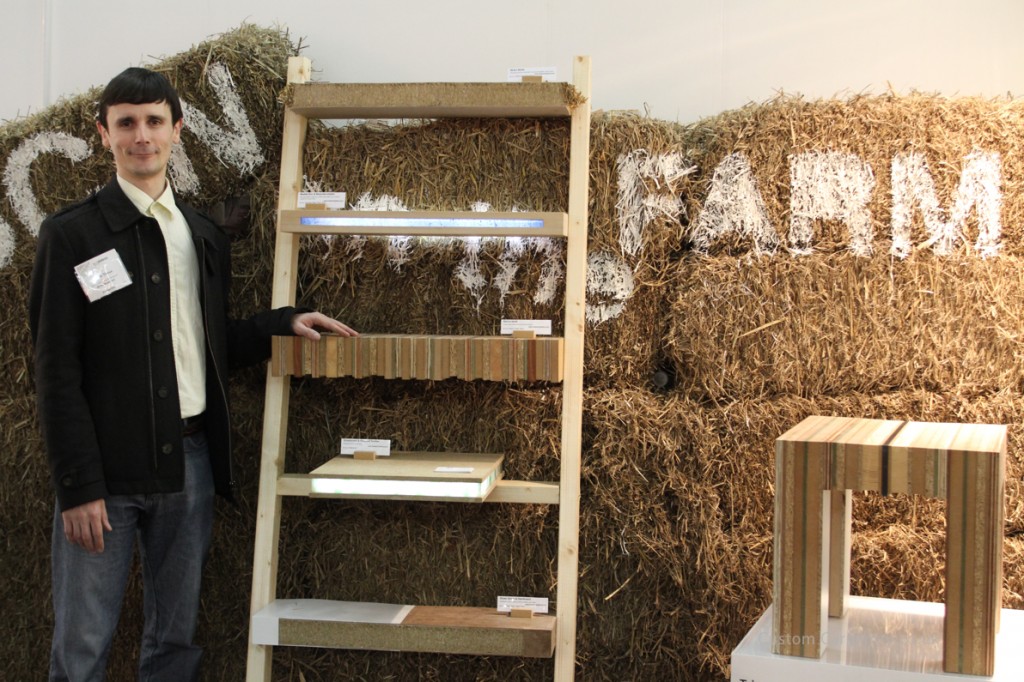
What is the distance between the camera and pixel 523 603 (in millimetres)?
2449

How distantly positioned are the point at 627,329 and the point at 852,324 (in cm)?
57

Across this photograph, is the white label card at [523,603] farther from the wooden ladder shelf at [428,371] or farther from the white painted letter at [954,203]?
the white painted letter at [954,203]

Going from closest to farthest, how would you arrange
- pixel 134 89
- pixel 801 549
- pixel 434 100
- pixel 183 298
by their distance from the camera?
1. pixel 801 549
2. pixel 134 89
3. pixel 183 298
4. pixel 434 100

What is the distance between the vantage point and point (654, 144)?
2512 mm

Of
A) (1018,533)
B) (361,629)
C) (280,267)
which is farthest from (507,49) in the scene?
(1018,533)

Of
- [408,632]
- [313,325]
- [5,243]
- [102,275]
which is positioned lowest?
[408,632]

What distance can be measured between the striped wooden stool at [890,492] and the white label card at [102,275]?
1448mm

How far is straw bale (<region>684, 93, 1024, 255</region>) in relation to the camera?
8.01ft

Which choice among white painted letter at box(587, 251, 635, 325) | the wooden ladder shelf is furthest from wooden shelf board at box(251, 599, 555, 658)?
white painted letter at box(587, 251, 635, 325)

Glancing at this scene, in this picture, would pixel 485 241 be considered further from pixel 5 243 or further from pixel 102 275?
pixel 5 243

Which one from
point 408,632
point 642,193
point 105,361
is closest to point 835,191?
point 642,193

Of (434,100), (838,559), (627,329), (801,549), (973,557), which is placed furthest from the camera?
(627,329)

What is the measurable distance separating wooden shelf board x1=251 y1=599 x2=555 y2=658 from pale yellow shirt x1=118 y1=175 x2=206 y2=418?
574mm

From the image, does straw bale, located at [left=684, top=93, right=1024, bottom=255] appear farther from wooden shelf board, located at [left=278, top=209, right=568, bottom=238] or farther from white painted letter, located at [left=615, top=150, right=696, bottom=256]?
wooden shelf board, located at [left=278, top=209, right=568, bottom=238]
